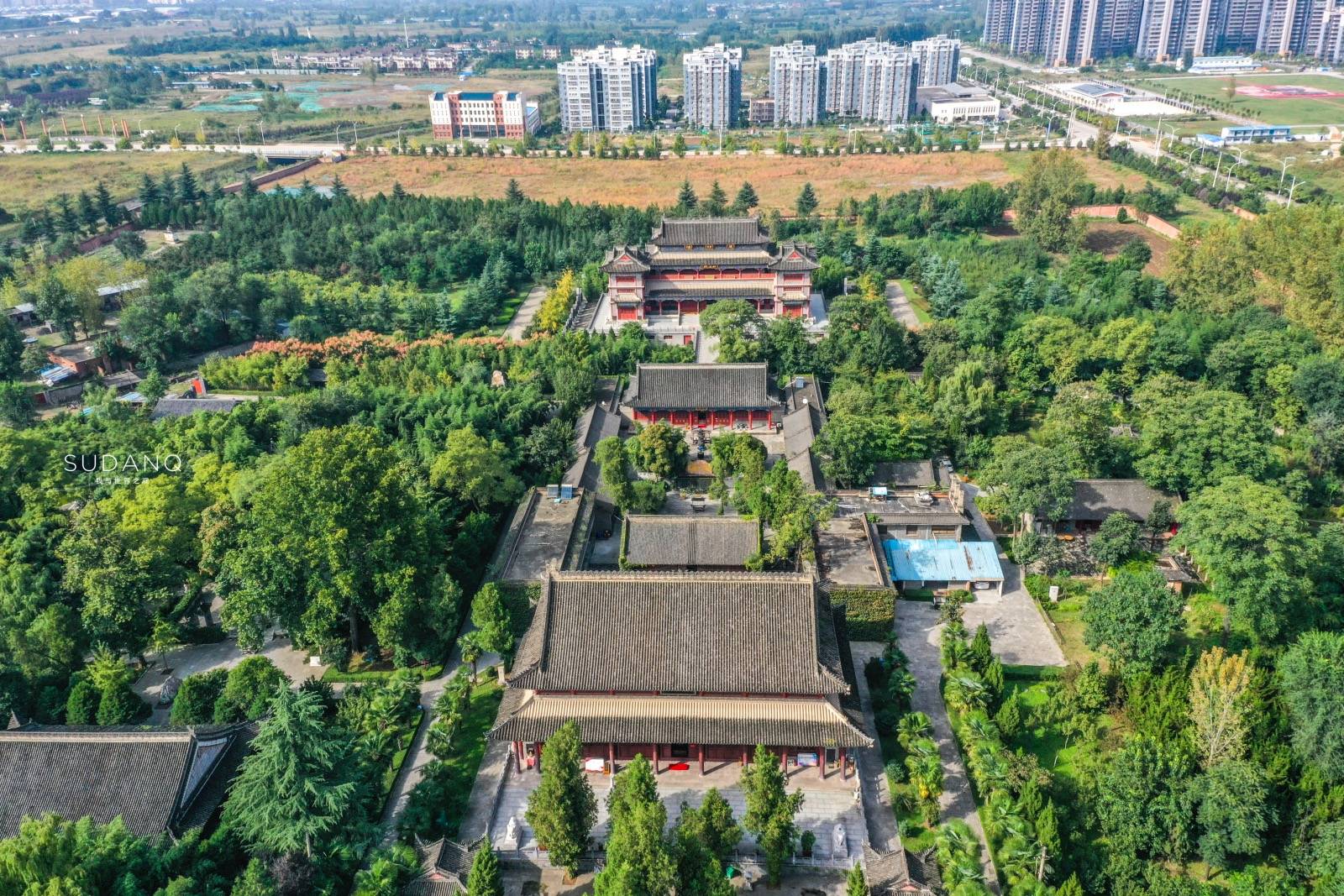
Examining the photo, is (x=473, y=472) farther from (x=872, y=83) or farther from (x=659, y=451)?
(x=872, y=83)

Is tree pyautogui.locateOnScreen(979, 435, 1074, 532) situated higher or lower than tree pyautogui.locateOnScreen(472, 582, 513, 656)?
higher

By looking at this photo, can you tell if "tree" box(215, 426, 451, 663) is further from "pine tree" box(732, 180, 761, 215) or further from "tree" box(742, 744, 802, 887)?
"pine tree" box(732, 180, 761, 215)

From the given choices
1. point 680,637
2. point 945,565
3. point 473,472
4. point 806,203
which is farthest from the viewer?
point 806,203

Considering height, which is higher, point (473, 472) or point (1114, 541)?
point (473, 472)

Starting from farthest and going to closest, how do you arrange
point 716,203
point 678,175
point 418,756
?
point 678,175, point 716,203, point 418,756

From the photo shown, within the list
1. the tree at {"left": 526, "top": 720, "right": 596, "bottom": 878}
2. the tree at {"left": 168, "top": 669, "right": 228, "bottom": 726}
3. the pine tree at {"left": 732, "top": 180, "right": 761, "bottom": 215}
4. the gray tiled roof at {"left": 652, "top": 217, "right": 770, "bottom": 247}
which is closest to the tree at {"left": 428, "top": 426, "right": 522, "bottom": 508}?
the tree at {"left": 168, "top": 669, "right": 228, "bottom": 726}

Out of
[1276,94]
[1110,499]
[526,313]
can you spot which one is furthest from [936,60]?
[1110,499]

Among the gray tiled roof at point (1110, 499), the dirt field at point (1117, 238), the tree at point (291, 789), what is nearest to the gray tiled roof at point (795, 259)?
the dirt field at point (1117, 238)
